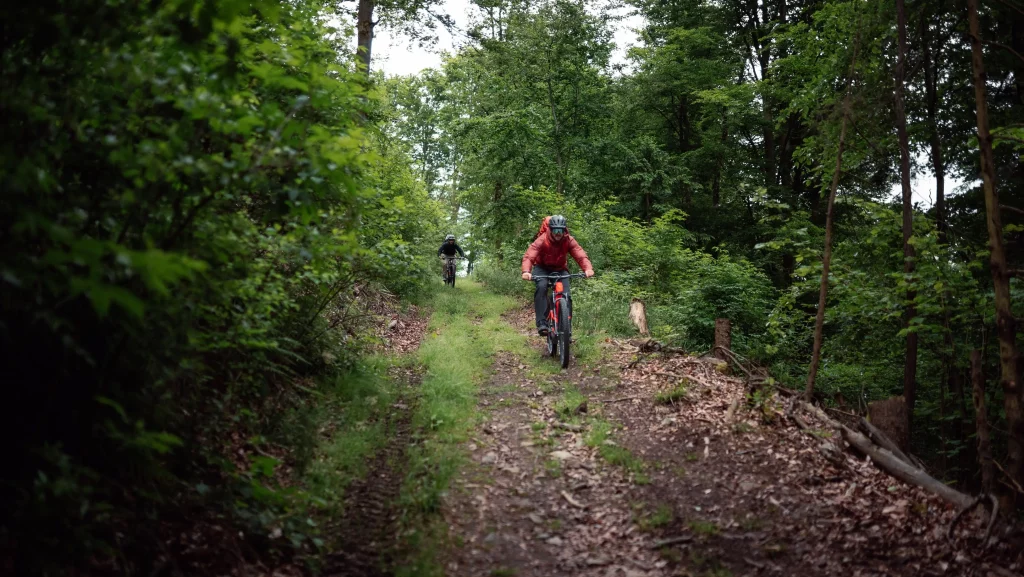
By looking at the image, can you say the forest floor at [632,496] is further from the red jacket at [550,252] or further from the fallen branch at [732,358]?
the red jacket at [550,252]

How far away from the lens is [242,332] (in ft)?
14.5

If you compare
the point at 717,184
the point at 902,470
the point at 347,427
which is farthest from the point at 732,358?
the point at 717,184

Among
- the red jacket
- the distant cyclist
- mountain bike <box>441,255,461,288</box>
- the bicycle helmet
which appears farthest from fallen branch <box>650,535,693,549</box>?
the distant cyclist

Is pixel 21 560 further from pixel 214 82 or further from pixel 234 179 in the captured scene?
pixel 214 82

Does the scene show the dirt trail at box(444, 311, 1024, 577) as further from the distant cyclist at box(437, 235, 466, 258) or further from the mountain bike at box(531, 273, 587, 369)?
the distant cyclist at box(437, 235, 466, 258)

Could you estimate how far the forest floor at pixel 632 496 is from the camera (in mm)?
4098

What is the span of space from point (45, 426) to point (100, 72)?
1.89 m

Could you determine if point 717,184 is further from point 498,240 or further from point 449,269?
point 449,269

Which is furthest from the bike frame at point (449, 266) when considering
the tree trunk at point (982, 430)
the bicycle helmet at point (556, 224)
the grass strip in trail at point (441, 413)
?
the tree trunk at point (982, 430)

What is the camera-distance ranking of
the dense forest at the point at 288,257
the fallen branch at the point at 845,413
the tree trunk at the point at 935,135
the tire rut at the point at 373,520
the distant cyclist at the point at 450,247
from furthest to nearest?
the distant cyclist at the point at 450,247
the tree trunk at the point at 935,135
the fallen branch at the point at 845,413
the tire rut at the point at 373,520
the dense forest at the point at 288,257

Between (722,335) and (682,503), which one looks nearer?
(682,503)

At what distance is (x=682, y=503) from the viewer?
490 cm

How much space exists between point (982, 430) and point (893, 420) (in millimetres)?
1397

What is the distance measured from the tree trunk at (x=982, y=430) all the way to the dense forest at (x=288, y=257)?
2cm
